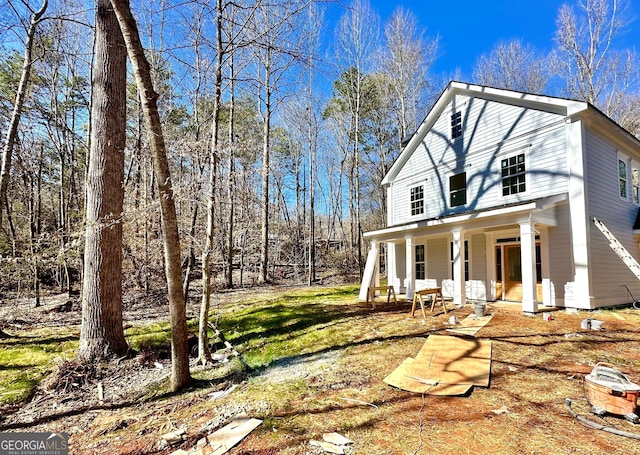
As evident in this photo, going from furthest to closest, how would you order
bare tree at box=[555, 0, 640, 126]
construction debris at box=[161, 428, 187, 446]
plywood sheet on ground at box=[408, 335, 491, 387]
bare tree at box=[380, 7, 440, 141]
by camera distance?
bare tree at box=[380, 7, 440, 141]
bare tree at box=[555, 0, 640, 126]
plywood sheet on ground at box=[408, 335, 491, 387]
construction debris at box=[161, 428, 187, 446]

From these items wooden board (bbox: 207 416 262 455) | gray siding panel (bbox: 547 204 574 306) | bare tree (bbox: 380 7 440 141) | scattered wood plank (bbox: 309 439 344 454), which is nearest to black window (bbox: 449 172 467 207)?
gray siding panel (bbox: 547 204 574 306)

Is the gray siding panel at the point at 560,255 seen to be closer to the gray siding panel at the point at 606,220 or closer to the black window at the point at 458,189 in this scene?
the gray siding panel at the point at 606,220

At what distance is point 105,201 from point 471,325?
26.0 feet

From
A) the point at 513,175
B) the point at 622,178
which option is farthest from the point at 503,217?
the point at 622,178

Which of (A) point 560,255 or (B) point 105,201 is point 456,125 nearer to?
(A) point 560,255

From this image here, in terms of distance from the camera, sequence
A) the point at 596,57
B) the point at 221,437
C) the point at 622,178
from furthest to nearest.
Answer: the point at 596,57, the point at 622,178, the point at 221,437

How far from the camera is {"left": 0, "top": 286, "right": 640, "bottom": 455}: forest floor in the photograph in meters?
2.90

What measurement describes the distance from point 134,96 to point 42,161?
5017 millimetres

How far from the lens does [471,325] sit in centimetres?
654

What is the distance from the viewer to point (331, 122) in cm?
2420

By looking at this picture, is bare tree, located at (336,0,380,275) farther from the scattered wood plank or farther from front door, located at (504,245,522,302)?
the scattered wood plank

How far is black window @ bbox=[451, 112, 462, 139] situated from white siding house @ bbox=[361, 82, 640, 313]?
4 cm

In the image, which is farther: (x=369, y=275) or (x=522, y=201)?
(x=369, y=275)

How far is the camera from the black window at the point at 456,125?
11.1 m
